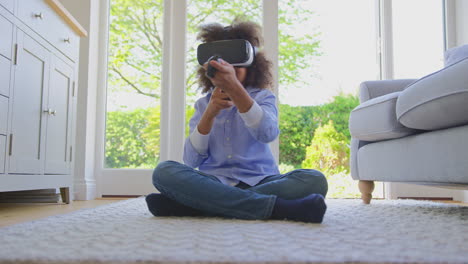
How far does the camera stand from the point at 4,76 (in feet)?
5.14

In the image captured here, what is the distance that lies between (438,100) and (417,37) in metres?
1.78

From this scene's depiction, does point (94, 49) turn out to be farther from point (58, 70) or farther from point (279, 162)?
point (279, 162)

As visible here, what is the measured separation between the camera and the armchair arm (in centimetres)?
194

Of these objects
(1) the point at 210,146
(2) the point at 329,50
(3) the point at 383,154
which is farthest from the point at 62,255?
(2) the point at 329,50

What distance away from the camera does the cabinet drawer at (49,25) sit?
5.76 ft

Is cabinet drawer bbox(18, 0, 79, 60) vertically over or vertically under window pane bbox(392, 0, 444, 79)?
under

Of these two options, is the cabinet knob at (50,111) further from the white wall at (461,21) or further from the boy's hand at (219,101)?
the white wall at (461,21)

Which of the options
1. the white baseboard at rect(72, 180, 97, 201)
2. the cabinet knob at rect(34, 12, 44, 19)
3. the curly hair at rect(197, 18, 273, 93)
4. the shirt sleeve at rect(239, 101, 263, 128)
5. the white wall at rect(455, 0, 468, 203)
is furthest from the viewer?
the white wall at rect(455, 0, 468, 203)

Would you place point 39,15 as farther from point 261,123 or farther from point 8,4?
point 261,123

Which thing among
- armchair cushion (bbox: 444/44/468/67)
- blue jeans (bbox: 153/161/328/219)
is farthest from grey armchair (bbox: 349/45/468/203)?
blue jeans (bbox: 153/161/328/219)

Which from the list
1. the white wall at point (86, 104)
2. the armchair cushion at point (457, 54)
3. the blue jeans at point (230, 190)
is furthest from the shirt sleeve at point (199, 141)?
the white wall at point (86, 104)

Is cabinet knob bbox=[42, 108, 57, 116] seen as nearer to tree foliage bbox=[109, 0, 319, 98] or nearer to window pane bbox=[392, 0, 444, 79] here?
tree foliage bbox=[109, 0, 319, 98]

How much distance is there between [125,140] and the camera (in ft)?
9.12

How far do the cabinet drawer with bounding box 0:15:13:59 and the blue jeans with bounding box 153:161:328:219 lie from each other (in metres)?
0.76
